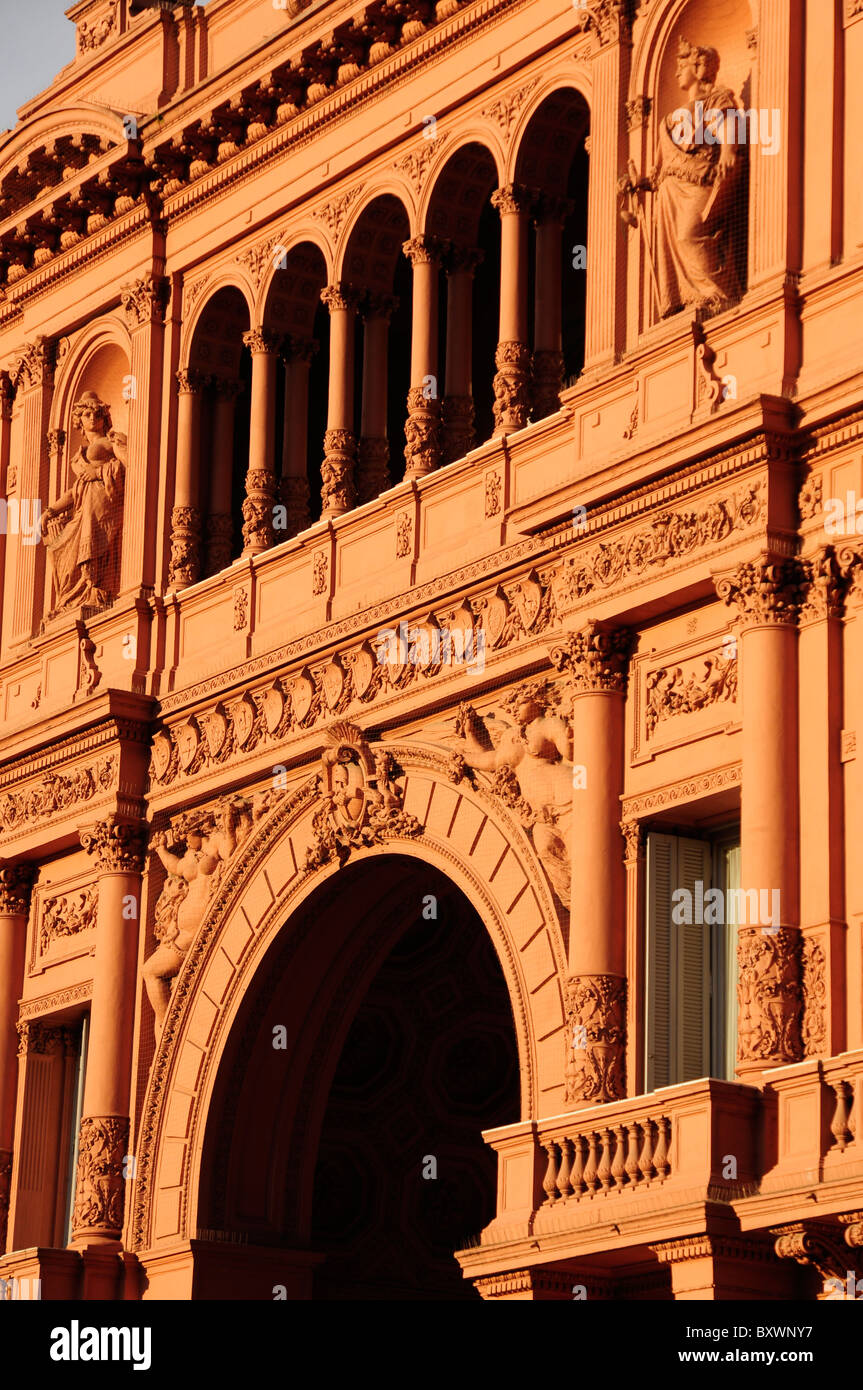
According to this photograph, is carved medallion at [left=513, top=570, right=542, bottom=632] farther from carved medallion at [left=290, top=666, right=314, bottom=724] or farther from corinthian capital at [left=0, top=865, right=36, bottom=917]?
corinthian capital at [left=0, top=865, right=36, bottom=917]

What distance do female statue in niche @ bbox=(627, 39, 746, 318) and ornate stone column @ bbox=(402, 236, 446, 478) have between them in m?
3.44

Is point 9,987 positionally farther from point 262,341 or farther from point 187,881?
point 262,341

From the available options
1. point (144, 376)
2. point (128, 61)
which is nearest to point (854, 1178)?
point (144, 376)

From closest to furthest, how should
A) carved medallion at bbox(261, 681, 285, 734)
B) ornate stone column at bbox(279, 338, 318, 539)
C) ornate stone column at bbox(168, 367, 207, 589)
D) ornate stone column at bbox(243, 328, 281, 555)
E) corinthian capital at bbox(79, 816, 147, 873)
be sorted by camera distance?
1. carved medallion at bbox(261, 681, 285, 734)
2. corinthian capital at bbox(79, 816, 147, 873)
3. ornate stone column at bbox(243, 328, 281, 555)
4. ornate stone column at bbox(279, 338, 318, 539)
5. ornate stone column at bbox(168, 367, 207, 589)

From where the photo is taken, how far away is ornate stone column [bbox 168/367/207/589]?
112ft

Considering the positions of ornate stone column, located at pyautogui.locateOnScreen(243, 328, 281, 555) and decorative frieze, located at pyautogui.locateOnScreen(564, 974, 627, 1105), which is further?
ornate stone column, located at pyautogui.locateOnScreen(243, 328, 281, 555)

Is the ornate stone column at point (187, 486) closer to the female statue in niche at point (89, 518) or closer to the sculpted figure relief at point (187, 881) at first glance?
the female statue in niche at point (89, 518)

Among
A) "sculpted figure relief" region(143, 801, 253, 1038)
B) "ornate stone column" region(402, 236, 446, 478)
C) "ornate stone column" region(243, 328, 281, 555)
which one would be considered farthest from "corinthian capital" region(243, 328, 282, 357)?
"sculpted figure relief" region(143, 801, 253, 1038)

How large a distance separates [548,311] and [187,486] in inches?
206

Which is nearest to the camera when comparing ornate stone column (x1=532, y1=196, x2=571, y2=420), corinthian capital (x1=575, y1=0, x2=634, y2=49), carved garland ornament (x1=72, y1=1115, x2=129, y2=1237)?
corinthian capital (x1=575, y1=0, x2=634, y2=49)

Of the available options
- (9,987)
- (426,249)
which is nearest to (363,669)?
(426,249)

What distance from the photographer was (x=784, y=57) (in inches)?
1090

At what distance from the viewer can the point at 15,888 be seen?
35062mm

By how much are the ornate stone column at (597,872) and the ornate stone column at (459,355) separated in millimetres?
4130
